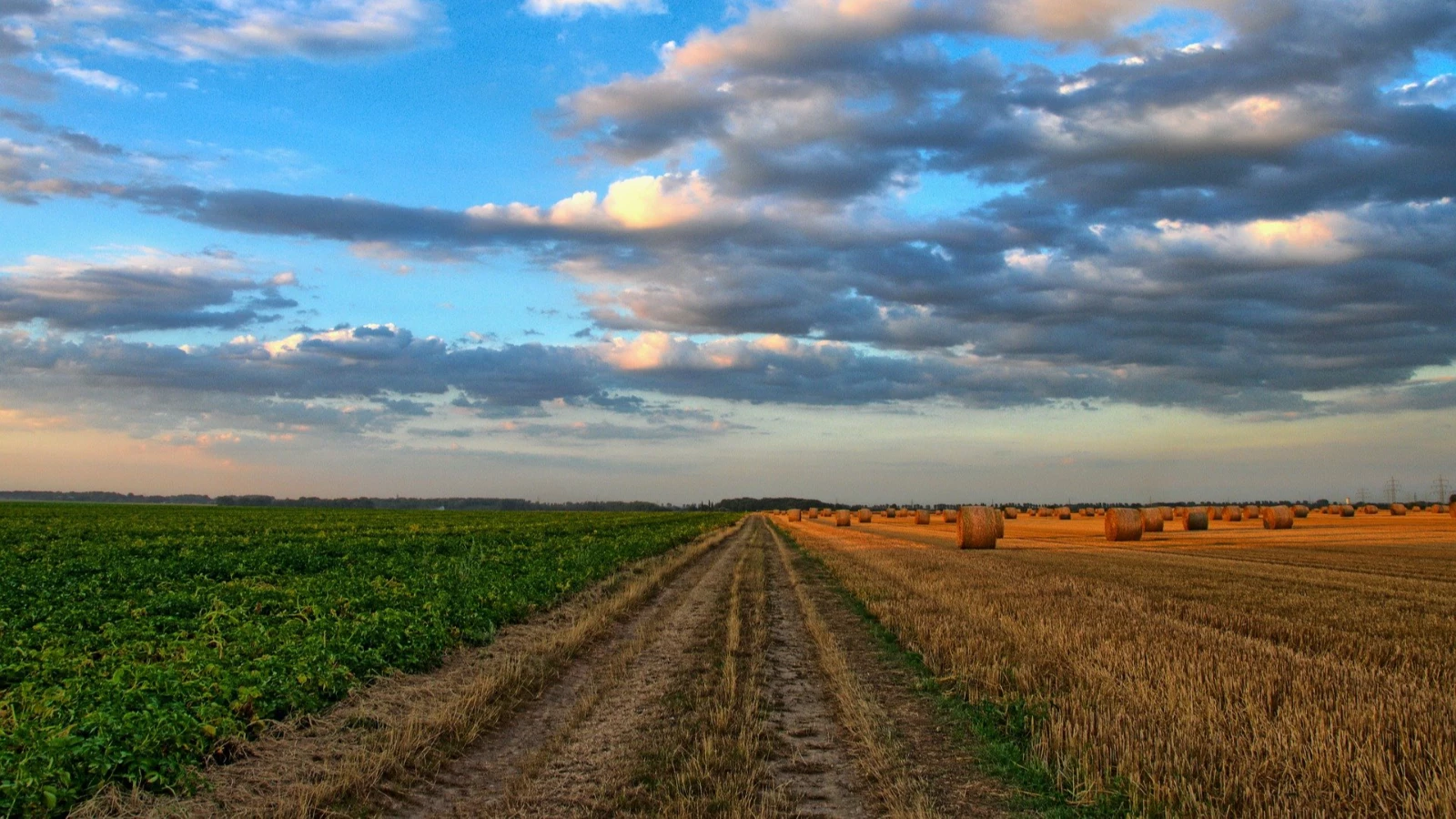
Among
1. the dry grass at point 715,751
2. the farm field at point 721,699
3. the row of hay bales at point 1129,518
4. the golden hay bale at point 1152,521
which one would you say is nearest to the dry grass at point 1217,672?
the farm field at point 721,699

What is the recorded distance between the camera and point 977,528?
38.2 m

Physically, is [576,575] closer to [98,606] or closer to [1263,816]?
[98,606]

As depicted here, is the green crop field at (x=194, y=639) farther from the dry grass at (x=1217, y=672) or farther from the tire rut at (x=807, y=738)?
the dry grass at (x=1217, y=672)

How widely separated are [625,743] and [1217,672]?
6.61 metres

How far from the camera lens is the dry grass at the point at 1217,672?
6.43m

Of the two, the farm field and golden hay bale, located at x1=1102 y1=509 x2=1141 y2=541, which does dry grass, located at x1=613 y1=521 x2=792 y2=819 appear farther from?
golden hay bale, located at x1=1102 y1=509 x2=1141 y2=541

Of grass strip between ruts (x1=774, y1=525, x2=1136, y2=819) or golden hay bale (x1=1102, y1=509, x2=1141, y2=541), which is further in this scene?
golden hay bale (x1=1102, y1=509, x2=1141, y2=541)

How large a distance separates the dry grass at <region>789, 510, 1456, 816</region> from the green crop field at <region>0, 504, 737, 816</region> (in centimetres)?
719

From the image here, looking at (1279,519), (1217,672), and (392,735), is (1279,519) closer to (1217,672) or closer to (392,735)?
(1217,672)

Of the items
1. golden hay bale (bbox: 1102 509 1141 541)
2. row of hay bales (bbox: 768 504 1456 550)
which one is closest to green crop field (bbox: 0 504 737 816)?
row of hay bales (bbox: 768 504 1456 550)

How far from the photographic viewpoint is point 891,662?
1205 cm

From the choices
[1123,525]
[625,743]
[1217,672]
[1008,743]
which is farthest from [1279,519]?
[625,743]

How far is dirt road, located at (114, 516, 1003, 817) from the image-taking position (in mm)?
6695

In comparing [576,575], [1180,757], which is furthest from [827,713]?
[576,575]
